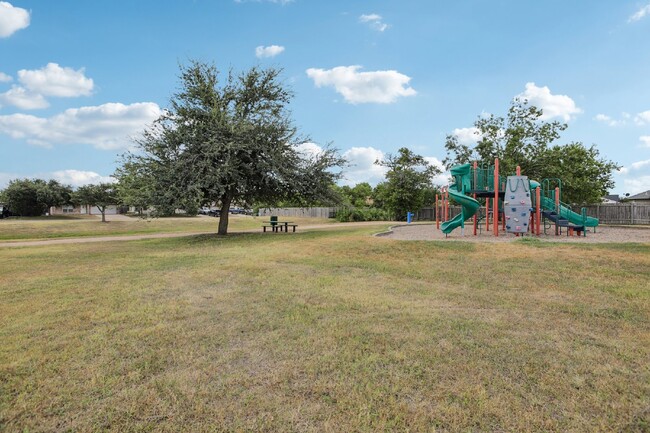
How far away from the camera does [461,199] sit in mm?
16828

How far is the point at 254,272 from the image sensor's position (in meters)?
8.30

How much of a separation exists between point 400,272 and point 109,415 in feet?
21.0

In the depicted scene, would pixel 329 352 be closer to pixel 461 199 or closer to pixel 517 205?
pixel 461 199

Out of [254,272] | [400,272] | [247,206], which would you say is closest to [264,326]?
[254,272]

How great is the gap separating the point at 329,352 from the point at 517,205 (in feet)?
48.3

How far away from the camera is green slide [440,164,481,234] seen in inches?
657

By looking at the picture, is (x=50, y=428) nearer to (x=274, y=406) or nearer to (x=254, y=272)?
(x=274, y=406)

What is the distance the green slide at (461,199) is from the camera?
1669 centimetres

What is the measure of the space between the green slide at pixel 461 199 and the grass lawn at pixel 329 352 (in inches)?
350

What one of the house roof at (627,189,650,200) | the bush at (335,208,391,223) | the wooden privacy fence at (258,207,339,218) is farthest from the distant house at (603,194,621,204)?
the wooden privacy fence at (258,207,339,218)

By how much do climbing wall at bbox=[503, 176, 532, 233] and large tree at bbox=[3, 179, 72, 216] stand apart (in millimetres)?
49736

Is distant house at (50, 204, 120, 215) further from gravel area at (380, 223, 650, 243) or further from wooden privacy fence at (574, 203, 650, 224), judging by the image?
wooden privacy fence at (574, 203, 650, 224)

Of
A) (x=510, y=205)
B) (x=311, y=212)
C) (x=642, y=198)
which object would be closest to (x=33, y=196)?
(x=311, y=212)

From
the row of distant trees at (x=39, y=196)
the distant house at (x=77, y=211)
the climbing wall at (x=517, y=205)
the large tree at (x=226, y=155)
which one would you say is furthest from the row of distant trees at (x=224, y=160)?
the distant house at (x=77, y=211)
